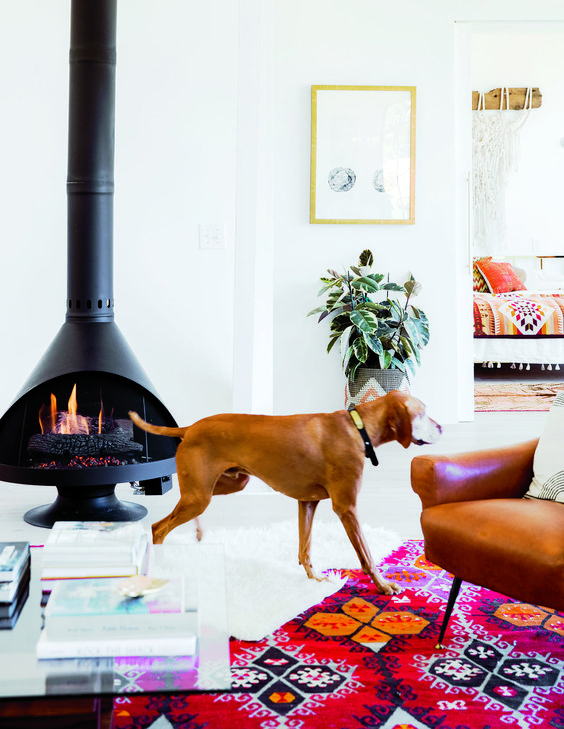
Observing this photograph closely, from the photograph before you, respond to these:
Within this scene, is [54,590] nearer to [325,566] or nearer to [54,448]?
[325,566]

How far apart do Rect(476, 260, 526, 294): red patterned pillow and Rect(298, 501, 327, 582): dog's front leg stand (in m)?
5.43

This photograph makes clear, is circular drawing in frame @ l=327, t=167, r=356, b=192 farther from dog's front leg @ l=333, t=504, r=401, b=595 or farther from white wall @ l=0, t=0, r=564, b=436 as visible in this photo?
dog's front leg @ l=333, t=504, r=401, b=595

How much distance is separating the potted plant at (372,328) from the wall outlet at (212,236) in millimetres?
915

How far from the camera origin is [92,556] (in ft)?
4.95

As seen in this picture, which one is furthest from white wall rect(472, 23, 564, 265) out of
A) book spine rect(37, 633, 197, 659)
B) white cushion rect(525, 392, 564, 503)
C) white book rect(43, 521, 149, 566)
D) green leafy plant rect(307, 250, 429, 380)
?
book spine rect(37, 633, 197, 659)

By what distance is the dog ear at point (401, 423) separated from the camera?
2.20 m

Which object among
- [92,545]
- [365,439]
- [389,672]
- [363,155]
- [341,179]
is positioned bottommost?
[389,672]

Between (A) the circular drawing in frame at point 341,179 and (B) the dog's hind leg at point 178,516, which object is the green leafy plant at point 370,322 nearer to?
(A) the circular drawing in frame at point 341,179

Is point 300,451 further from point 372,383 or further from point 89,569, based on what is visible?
point 372,383

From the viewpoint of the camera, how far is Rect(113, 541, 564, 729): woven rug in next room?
→ 5.25ft

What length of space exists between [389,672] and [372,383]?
275 centimetres

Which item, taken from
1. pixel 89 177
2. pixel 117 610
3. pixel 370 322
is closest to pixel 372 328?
pixel 370 322

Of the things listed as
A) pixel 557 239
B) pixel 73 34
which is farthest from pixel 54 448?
pixel 557 239

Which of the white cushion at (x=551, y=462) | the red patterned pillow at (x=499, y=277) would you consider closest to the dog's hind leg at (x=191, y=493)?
the white cushion at (x=551, y=462)
